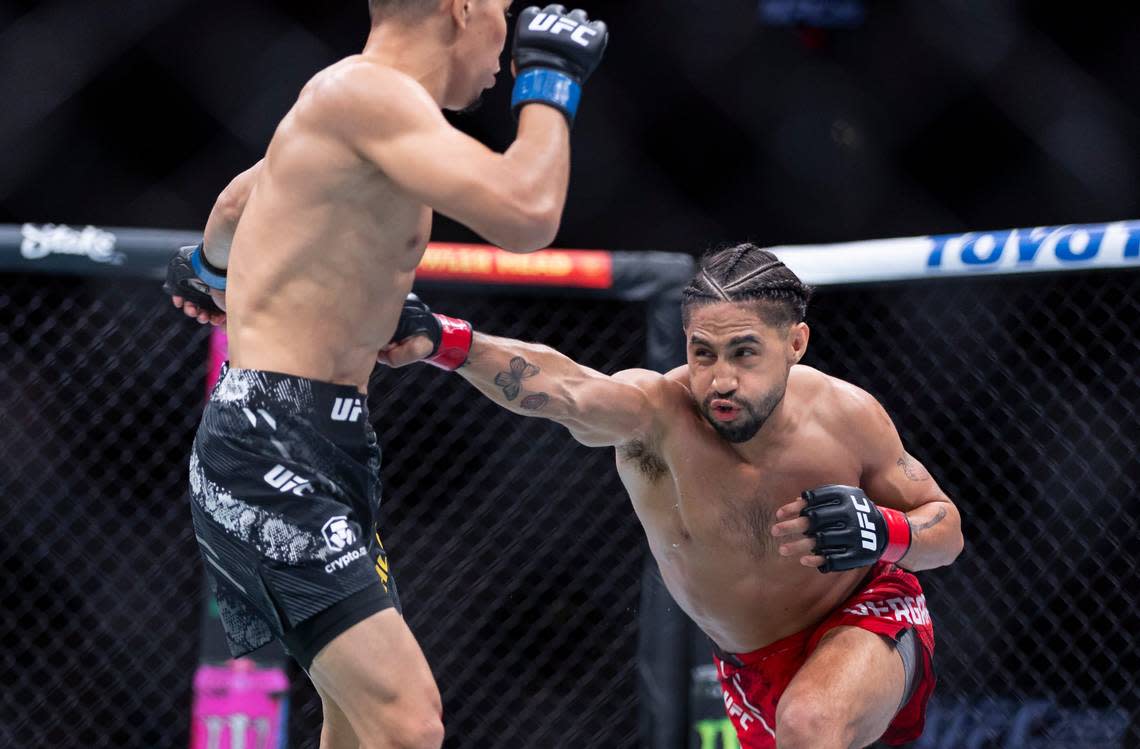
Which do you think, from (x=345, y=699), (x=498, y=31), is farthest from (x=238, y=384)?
(x=498, y=31)

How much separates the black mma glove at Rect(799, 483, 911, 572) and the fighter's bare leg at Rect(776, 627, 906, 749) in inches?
7.0

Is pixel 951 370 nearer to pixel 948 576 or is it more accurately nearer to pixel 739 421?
pixel 948 576

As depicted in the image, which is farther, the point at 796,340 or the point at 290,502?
the point at 796,340

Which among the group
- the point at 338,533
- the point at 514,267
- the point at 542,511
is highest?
the point at 338,533

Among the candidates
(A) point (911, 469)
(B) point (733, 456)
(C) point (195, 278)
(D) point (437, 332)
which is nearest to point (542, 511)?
(B) point (733, 456)

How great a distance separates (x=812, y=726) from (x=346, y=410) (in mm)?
872

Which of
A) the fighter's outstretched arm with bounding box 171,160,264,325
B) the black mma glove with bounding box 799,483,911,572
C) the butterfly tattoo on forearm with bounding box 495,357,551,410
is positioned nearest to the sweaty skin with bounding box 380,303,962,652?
the butterfly tattoo on forearm with bounding box 495,357,551,410

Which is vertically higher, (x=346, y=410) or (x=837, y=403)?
(x=346, y=410)

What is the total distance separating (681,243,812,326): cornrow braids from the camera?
2.10 meters

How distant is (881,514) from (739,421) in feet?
0.85

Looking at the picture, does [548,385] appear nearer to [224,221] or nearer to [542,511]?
[224,221]

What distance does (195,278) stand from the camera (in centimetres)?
200

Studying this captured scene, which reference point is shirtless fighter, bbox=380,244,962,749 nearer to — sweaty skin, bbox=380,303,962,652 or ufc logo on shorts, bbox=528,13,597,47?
sweaty skin, bbox=380,303,962,652

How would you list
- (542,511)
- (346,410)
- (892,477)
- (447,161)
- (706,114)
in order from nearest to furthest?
(447,161) < (346,410) < (892,477) < (542,511) < (706,114)
